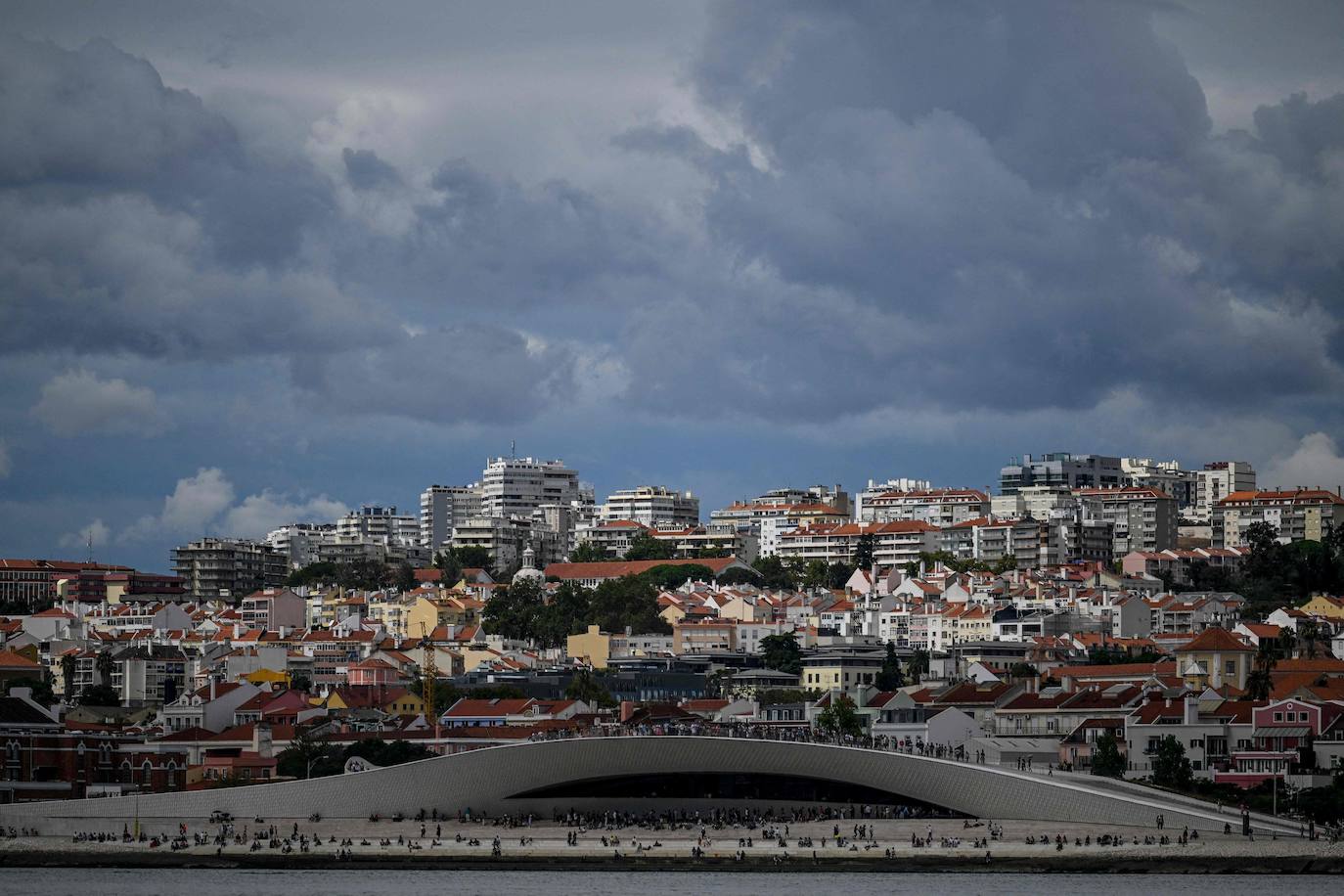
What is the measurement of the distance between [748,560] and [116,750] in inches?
3616

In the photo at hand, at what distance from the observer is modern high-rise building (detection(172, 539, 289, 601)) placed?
171375 millimetres

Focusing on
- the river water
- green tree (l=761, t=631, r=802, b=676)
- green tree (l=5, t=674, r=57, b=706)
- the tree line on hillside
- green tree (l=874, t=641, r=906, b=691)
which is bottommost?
the river water

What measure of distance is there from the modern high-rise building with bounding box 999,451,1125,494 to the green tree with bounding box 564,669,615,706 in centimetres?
7762

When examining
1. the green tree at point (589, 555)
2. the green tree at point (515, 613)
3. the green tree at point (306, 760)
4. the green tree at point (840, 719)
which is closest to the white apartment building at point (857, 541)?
the green tree at point (589, 555)

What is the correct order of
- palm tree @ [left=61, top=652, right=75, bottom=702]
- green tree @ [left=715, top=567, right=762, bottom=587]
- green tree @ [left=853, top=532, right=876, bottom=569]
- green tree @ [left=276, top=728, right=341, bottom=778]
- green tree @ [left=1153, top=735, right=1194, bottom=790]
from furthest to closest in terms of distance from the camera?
green tree @ [left=715, top=567, right=762, bottom=587] < green tree @ [left=853, top=532, right=876, bottom=569] < palm tree @ [left=61, top=652, right=75, bottom=702] < green tree @ [left=276, top=728, right=341, bottom=778] < green tree @ [left=1153, top=735, right=1194, bottom=790]

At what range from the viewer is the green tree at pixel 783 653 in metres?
113

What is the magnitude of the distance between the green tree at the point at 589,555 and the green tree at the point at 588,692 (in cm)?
6312

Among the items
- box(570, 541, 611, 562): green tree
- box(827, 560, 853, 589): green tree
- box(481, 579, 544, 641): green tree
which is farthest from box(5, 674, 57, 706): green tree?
box(570, 541, 611, 562): green tree

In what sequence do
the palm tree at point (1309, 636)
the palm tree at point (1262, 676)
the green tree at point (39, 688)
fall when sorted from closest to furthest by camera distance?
the palm tree at point (1262, 676) → the green tree at point (39, 688) → the palm tree at point (1309, 636)

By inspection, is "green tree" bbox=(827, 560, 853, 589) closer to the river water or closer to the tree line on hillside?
the tree line on hillside

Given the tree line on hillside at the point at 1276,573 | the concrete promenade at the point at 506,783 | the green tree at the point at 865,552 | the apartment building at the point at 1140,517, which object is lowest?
the concrete promenade at the point at 506,783

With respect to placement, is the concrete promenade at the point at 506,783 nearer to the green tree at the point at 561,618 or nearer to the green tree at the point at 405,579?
the green tree at the point at 561,618

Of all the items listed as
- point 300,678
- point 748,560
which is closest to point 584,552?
point 748,560

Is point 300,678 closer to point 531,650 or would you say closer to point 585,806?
point 531,650
